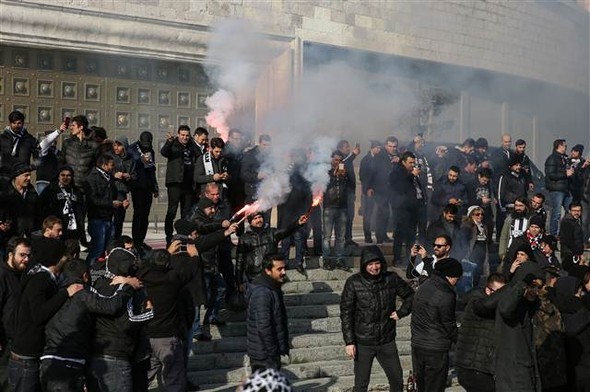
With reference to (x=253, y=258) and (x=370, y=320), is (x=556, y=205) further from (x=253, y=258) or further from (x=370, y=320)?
(x=370, y=320)

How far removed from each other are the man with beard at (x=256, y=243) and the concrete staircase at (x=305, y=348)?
2.58 feet

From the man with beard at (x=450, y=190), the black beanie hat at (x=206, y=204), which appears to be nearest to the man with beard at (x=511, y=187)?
the man with beard at (x=450, y=190)

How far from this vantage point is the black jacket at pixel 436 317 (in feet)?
33.3

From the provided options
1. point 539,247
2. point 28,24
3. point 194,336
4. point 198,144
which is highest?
point 28,24

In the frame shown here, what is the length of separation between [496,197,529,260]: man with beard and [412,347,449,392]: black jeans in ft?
17.6

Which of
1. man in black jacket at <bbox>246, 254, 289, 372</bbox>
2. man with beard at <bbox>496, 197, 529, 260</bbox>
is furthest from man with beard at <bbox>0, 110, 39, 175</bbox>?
man with beard at <bbox>496, 197, 529, 260</bbox>

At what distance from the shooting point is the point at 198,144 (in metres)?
14.4

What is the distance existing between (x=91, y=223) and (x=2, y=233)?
146 cm

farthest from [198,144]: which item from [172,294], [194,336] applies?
[172,294]

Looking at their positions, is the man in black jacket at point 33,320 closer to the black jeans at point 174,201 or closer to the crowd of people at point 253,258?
the crowd of people at point 253,258

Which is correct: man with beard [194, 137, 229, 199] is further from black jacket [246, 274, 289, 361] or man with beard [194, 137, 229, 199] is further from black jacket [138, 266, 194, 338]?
black jacket [246, 274, 289, 361]

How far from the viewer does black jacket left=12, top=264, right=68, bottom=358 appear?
8.44m

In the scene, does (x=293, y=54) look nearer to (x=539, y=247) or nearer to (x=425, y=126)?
(x=425, y=126)

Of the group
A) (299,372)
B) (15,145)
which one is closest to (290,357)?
(299,372)
